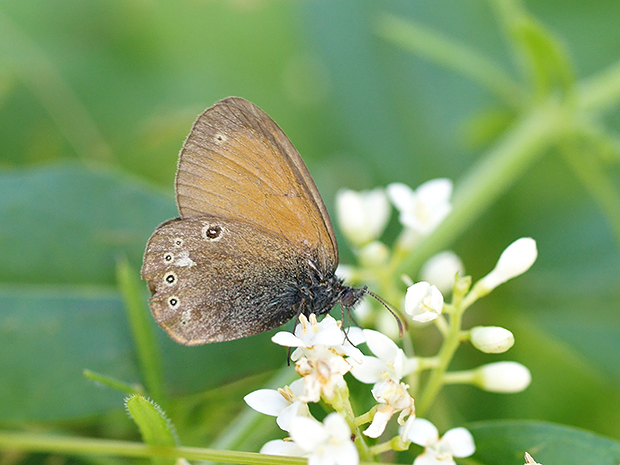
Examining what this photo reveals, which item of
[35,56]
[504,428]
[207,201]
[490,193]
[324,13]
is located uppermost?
[324,13]

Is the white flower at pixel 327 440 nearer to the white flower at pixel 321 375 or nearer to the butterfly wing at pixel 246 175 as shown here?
the white flower at pixel 321 375

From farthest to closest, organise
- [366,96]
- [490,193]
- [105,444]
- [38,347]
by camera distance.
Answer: [366,96] → [490,193] → [38,347] → [105,444]

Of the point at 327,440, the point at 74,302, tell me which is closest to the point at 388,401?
the point at 327,440

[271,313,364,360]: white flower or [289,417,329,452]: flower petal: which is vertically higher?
[271,313,364,360]: white flower

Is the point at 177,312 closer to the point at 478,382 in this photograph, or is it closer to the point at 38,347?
the point at 38,347

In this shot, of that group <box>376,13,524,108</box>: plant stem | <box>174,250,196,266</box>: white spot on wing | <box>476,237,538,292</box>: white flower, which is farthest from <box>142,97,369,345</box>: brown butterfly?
<box>376,13,524,108</box>: plant stem

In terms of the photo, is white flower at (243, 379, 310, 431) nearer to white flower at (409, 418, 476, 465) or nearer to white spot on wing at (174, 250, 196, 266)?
white flower at (409, 418, 476, 465)

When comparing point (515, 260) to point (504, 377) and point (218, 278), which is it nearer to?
point (504, 377)

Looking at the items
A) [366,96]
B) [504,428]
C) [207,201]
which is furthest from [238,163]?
[366,96]
